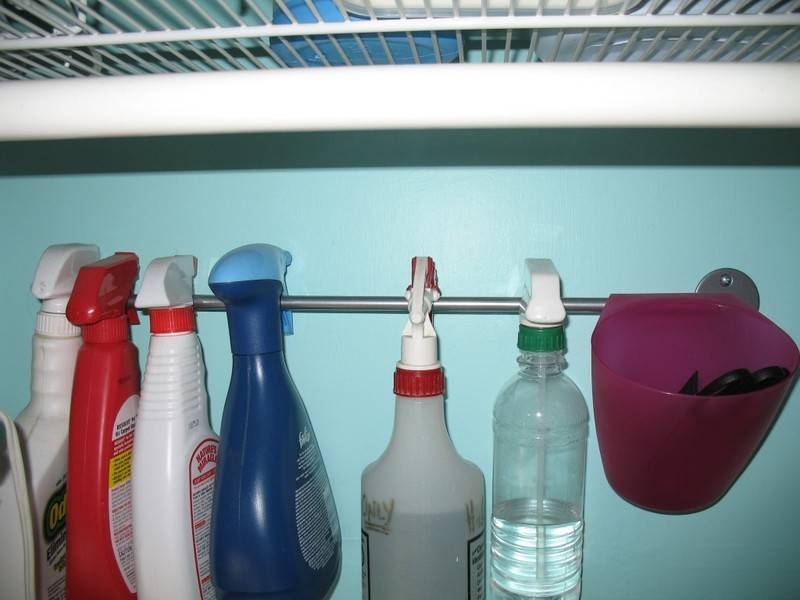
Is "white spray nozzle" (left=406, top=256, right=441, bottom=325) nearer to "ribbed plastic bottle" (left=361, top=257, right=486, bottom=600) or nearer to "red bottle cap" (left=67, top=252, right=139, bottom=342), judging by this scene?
"ribbed plastic bottle" (left=361, top=257, right=486, bottom=600)

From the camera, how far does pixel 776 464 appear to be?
0.61 m

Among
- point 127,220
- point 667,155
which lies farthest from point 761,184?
point 127,220

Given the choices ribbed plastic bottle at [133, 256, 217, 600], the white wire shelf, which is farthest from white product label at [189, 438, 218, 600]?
the white wire shelf

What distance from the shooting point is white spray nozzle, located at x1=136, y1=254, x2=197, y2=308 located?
55 centimetres

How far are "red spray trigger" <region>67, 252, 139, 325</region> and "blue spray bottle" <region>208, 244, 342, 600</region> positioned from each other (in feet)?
0.39

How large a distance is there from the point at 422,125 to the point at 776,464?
0.52 meters

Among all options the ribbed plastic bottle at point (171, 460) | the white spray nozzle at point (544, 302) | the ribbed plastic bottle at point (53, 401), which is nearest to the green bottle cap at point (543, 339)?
the white spray nozzle at point (544, 302)

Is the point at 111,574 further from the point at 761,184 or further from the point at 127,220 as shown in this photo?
the point at 761,184

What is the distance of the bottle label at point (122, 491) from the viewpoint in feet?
1.85

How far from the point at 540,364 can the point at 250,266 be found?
11.0 inches

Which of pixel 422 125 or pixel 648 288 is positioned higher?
pixel 422 125

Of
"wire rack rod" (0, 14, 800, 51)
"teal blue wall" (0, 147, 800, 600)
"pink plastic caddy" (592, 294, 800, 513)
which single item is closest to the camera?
"wire rack rod" (0, 14, 800, 51)

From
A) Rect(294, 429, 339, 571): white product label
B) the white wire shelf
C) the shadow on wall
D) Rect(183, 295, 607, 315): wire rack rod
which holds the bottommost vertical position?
Rect(294, 429, 339, 571): white product label

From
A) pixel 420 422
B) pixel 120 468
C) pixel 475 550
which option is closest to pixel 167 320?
pixel 120 468
